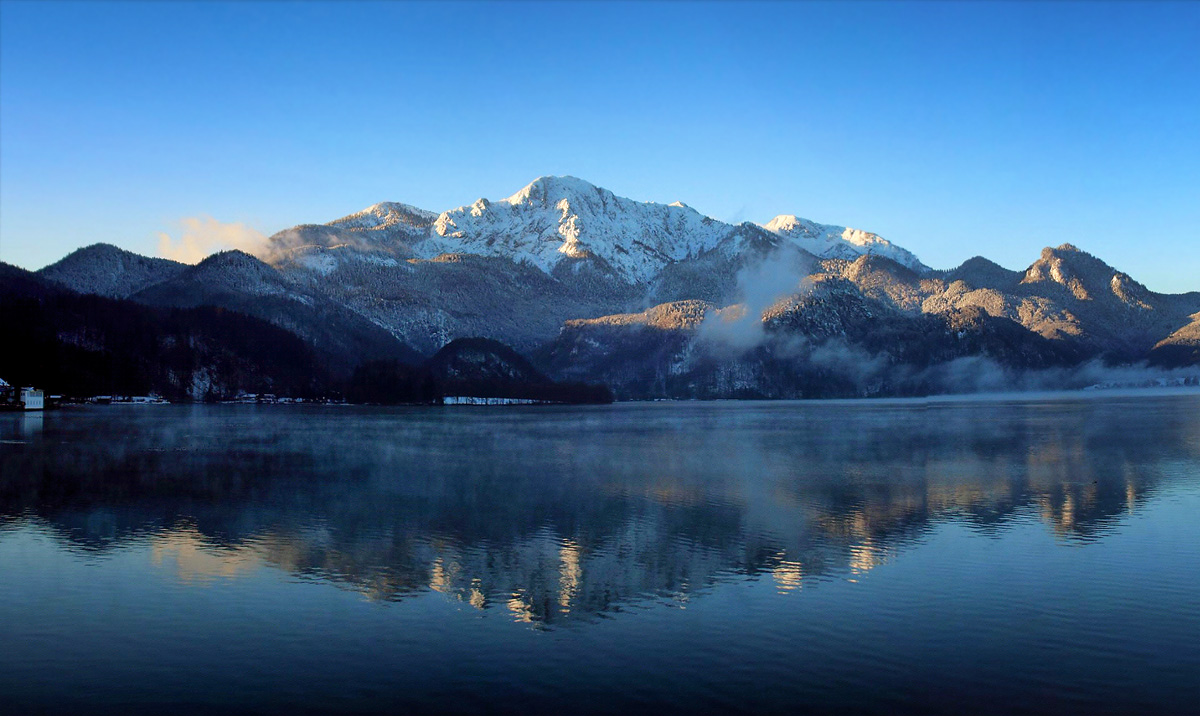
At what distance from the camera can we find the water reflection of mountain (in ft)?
111

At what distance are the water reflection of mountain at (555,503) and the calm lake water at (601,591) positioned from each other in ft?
1.03

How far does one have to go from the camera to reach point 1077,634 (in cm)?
2522

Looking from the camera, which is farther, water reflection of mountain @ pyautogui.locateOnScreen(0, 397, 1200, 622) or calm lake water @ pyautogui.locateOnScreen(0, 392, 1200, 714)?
water reflection of mountain @ pyautogui.locateOnScreen(0, 397, 1200, 622)

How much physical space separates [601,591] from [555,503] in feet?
69.1

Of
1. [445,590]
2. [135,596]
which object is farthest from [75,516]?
[445,590]

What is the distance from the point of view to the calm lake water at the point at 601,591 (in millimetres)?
21297

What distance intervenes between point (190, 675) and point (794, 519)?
3110cm

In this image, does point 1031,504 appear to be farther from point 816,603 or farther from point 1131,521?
point 816,603

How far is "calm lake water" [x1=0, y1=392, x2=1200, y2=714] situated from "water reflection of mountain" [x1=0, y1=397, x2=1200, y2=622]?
31 cm

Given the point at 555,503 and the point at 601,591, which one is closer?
the point at 601,591

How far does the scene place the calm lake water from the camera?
21297mm

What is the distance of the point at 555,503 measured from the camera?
169ft

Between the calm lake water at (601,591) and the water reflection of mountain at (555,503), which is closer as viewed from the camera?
the calm lake water at (601,591)

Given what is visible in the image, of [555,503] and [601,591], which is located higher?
[555,503]
